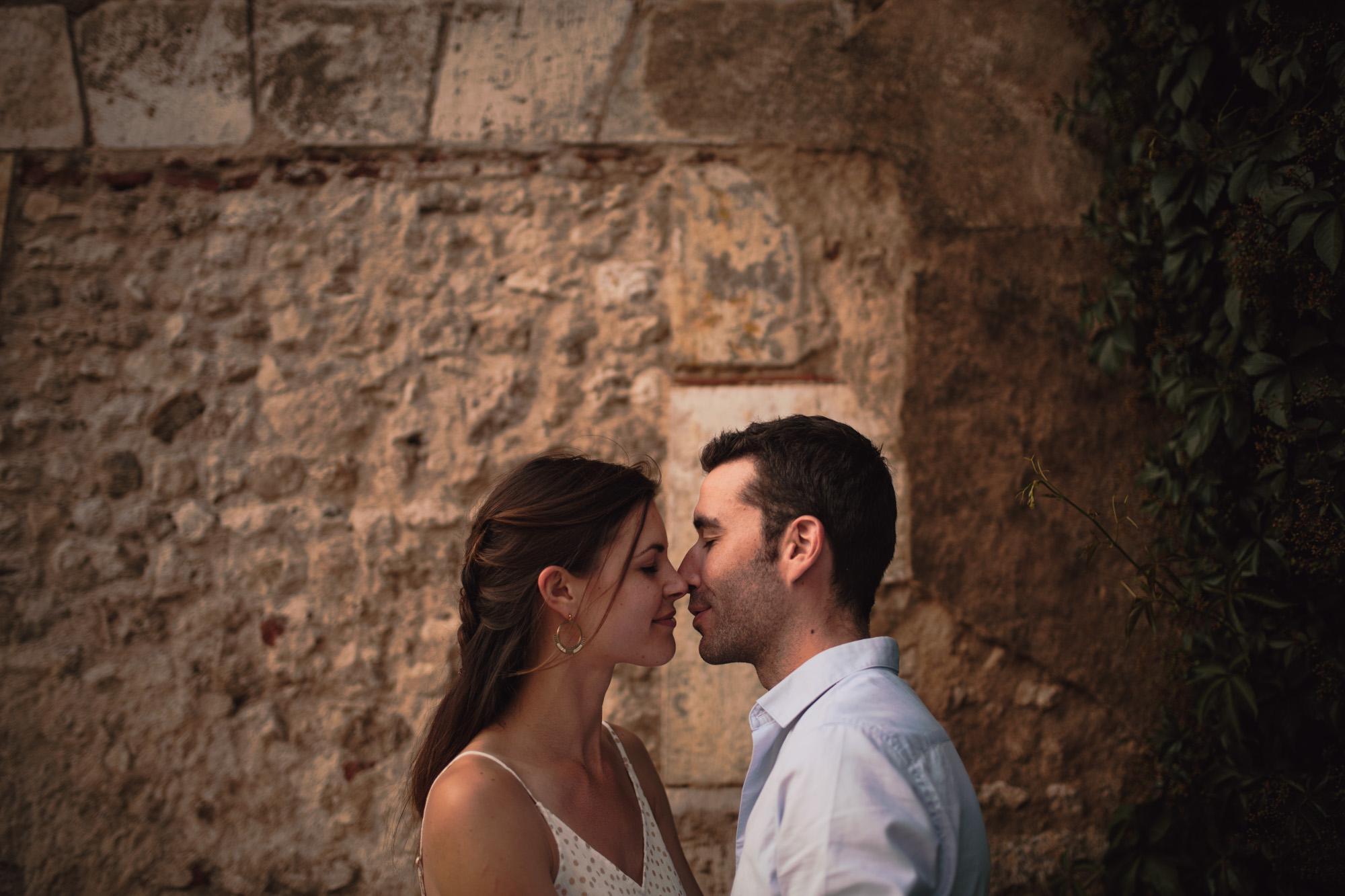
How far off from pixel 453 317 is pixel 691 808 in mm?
1564

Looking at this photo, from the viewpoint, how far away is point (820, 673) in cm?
158

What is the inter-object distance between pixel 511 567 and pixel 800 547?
1.86 ft

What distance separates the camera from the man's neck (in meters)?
1.66

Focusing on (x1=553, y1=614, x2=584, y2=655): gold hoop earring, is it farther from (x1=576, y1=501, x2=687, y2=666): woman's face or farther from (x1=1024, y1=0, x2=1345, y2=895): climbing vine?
(x1=1024, y1=0, x2=1345, y2=895): climbing vine

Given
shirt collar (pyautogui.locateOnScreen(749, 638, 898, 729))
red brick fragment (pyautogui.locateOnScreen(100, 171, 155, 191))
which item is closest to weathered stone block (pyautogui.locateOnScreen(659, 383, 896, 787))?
shirt collar (pyautogui.locateOnScreen(749, 638, 898, 729))

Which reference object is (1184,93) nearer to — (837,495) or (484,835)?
Answer: (837,495)

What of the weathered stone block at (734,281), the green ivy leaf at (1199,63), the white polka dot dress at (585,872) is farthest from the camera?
the weathered stone block at (734,281)

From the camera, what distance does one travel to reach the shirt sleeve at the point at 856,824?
1246 millimetres

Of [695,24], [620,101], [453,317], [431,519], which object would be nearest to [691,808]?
[431,519]

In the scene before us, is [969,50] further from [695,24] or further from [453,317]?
[453,317]

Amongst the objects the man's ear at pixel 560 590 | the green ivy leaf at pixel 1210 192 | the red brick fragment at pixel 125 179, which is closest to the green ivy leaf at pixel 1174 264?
the green ivy leaf at pixel 1210 192

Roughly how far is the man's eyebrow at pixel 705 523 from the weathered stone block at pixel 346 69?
1.63m

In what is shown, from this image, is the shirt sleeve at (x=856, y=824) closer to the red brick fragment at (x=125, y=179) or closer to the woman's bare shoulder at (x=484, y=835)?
the woman's bare shoulder at (x=484, y=835)

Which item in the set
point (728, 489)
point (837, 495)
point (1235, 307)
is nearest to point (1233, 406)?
point (1235, 307)
